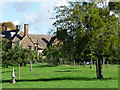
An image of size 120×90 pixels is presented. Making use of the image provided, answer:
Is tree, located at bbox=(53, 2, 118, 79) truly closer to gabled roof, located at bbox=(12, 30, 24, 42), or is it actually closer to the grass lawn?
the grass lawn

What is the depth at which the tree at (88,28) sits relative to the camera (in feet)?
72.6

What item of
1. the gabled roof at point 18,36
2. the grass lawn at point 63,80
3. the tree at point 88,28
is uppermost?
the gabled roof at point 18,36

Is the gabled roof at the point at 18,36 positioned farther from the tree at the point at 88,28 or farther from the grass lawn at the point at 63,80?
the tree at the point at 88,28

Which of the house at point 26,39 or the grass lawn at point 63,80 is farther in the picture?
the house at point 26,39

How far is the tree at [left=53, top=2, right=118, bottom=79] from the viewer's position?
871 inches

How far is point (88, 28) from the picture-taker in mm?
22469

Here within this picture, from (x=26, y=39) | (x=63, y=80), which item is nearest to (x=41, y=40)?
(x=26, y=39)

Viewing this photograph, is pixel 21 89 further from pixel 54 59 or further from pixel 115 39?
pixel 54 59

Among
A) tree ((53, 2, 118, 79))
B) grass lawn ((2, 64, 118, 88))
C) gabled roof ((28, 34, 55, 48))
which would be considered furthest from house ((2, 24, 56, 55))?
tree ((53, 2, 118, 79))

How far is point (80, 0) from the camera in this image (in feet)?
77.5

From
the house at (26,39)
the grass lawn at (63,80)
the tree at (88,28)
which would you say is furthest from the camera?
the house at (26,39)

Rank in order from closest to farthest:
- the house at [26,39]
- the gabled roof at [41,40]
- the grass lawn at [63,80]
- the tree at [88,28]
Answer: the grass lawn at [63,80], the tree at [88,28], the house at [26,39], the gabled roof at [41,40]

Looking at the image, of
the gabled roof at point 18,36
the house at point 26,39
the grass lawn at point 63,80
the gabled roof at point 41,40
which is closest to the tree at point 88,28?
the grass lawn at point 63,80

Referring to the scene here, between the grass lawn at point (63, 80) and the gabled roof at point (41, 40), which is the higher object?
the gabled roof at point (41, 40)
